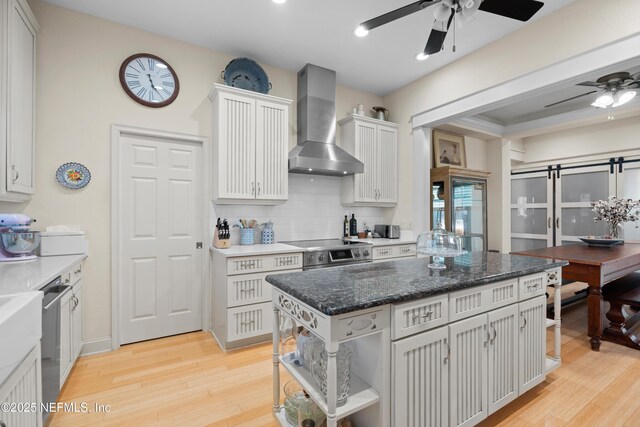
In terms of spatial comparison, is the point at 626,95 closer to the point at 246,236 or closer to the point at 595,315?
the point at 595,315

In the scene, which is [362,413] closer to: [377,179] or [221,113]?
[221,113]

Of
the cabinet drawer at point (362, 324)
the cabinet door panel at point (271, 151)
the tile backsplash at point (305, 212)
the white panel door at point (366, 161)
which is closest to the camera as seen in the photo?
the cabinet drawer at point (362, 324)

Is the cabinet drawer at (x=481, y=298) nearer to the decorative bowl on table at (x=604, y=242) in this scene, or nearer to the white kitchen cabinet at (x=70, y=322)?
the white kitchen cabinet at (x=70, y=322)

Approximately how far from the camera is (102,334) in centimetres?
271

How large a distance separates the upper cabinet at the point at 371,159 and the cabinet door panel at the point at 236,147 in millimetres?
1378

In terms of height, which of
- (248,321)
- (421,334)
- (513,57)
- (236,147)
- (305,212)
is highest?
(513,57)

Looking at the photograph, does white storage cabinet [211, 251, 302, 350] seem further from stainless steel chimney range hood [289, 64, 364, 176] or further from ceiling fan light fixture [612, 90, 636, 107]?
ceiling fan light fixture [612, 90, 636, 107]

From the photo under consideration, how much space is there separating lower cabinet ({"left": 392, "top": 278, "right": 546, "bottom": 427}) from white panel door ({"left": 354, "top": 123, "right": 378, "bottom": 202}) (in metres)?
2.31

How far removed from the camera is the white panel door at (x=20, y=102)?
199 cm

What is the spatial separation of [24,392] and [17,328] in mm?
342

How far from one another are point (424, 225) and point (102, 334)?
3.77m

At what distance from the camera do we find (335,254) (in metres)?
3.17

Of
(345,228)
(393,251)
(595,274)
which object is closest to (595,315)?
(595,274)

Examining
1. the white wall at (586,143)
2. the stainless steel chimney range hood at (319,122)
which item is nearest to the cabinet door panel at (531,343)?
the stainless steel chimney range hood at (319,122)
